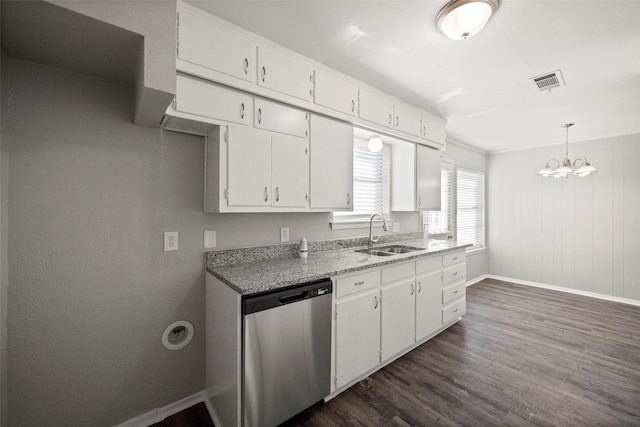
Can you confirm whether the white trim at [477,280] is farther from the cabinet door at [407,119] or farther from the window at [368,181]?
the cabinet door at [407,119]

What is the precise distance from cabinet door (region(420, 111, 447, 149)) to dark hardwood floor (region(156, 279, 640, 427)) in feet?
7.53

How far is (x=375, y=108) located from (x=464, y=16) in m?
1.15

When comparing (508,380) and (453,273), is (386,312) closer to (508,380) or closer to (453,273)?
(508,380)

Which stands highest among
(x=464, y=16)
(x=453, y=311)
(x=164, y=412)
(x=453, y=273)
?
(x=464, y=16)

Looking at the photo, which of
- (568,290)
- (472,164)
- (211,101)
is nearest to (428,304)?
(211,101)

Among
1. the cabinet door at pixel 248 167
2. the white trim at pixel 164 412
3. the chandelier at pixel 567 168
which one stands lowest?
the white trim at pixel 164 412

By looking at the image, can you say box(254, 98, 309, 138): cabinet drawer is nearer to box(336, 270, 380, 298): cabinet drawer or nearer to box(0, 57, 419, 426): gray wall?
box(0, 57, 419, 426): gray wall

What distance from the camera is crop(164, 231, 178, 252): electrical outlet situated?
6.02 ft

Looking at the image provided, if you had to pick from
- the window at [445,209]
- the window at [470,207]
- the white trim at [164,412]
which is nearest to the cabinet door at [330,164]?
the white trim at [164,412]

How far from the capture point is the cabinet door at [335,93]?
222 cm

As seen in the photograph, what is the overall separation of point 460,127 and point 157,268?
4.11m

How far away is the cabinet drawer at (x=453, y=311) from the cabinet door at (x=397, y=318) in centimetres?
64

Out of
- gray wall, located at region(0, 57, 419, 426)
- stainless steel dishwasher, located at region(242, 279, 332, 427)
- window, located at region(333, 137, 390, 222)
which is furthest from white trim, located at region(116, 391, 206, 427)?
window, located at region(333, 137, 390, 222)

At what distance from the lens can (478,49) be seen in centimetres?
202
